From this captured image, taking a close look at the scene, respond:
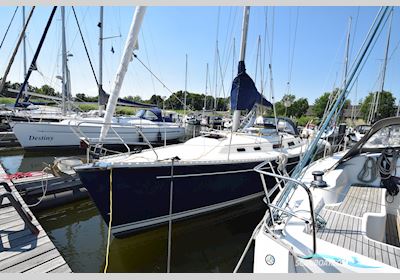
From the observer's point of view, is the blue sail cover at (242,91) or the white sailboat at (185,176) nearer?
the white sailboat at (185,176)

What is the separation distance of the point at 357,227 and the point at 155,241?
398cm

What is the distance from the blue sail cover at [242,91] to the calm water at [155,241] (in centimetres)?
290

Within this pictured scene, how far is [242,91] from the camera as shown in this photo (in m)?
7.49

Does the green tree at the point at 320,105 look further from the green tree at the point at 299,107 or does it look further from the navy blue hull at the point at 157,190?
the navy blue hull at the point at 157,190

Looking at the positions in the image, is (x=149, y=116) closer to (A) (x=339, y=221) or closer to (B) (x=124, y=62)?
(B) (x=124, y=62)

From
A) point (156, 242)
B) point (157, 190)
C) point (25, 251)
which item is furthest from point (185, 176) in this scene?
point (25, 251)

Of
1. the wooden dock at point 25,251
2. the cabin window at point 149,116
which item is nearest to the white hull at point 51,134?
the cabin window at point 149,116

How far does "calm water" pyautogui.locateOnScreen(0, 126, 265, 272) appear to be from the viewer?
4.94m

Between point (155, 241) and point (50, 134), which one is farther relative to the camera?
point (50, 134)

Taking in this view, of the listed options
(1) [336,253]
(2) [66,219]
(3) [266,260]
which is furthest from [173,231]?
(1) [336,253]

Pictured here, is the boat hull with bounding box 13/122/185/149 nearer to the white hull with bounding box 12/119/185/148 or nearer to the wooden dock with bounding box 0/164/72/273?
the white hull with bounding box 12/119/185/148

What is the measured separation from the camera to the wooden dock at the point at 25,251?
3.34 metres

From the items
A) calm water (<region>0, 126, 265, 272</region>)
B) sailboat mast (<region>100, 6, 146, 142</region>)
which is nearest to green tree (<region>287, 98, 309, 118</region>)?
calm water (<region>0, 126, 265, 272</region>)

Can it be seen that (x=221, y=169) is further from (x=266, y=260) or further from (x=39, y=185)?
(x=39, y=185)
